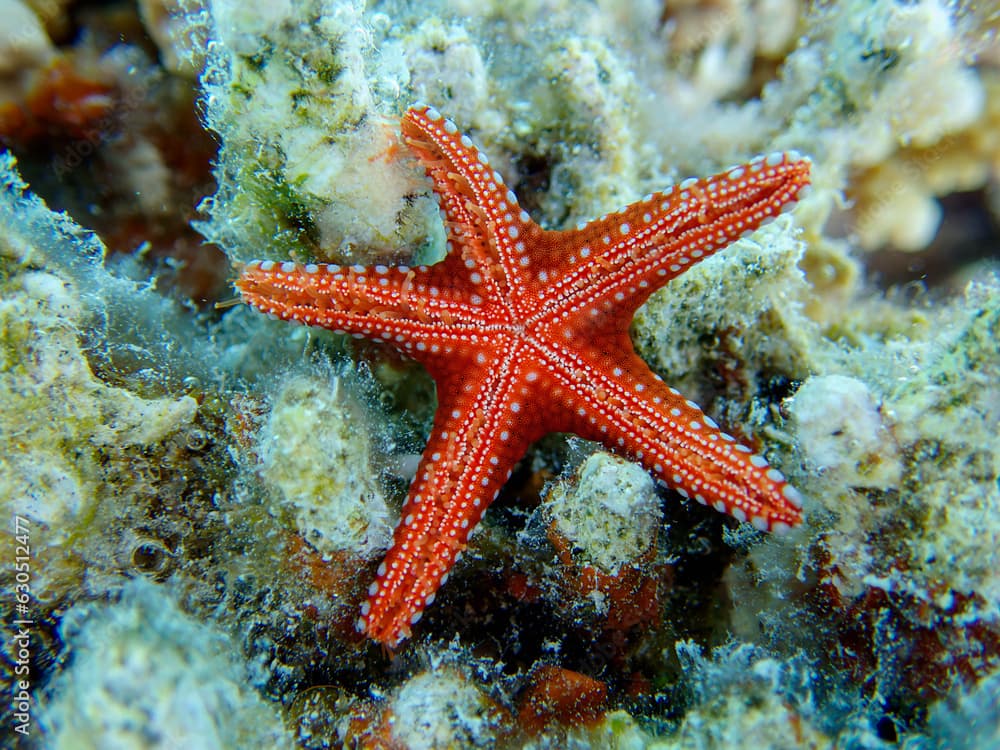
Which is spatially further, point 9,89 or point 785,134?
point 785,134

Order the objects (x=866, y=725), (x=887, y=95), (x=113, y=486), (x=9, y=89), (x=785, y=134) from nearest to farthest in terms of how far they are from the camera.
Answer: (x=866, y=725), (x=113, y=486), (x=9, y=89), (x=887, y=95), (x=785, y=134)

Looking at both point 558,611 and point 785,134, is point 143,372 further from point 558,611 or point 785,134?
point 785,134

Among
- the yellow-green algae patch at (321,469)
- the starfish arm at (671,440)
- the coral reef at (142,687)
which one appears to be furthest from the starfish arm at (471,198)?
the coral reef at (142,687)

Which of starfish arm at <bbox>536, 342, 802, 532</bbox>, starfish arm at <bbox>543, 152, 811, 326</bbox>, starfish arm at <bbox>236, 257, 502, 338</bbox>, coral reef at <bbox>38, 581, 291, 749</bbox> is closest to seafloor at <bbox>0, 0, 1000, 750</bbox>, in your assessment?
coral reef at <bbox>38, 581, 291, 749</bbox>

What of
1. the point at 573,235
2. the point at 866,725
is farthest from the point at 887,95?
the point at 866,725

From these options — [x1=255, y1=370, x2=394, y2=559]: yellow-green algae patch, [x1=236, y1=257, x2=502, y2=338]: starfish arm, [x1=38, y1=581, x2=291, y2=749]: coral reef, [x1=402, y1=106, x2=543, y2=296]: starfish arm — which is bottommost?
[x1=38, y1=581, x2=291, y2=749]: coral reef

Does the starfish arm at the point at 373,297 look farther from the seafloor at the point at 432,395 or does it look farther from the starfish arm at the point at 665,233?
the starfish arm at the point at 665,233

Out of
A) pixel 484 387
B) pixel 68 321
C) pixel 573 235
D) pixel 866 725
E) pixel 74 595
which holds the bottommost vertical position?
pixel 74 595

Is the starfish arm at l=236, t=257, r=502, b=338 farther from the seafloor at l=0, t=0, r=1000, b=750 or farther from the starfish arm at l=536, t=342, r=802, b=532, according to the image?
the starfish arm at l=536, t=342, r=802, b=532
